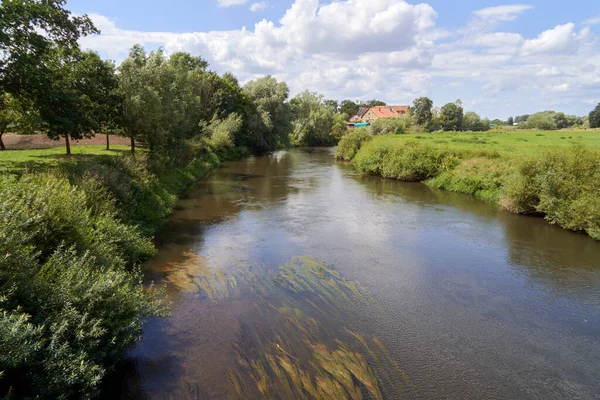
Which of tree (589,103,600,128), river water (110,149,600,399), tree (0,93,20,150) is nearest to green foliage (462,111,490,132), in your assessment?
tree (589,103,600,128)

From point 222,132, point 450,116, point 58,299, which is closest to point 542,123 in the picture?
point 450,116

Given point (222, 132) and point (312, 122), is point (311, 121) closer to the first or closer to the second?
point (312, 122)

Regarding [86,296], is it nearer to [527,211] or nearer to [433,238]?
[433,238]

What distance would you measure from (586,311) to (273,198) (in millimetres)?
16981

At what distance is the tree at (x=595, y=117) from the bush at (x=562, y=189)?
91.7 metres

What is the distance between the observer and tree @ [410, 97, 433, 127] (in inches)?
3221

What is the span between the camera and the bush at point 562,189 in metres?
17.1

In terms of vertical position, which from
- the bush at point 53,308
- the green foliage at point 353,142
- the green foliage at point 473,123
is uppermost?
the green foliage at point 473,123

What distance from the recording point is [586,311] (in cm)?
1055

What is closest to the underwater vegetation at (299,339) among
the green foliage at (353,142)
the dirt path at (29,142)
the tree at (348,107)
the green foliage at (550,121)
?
the dirt path at (29,142)

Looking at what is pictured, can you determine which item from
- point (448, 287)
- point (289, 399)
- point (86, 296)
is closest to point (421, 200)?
point (448, 287)

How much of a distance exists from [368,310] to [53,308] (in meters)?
7.24

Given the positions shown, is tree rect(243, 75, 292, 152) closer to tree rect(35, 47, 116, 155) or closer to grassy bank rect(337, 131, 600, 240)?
grassy bank rect(337, 131, 600, 240)

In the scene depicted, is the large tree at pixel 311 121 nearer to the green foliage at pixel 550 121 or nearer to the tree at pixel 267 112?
the tree at pixel 267 112
